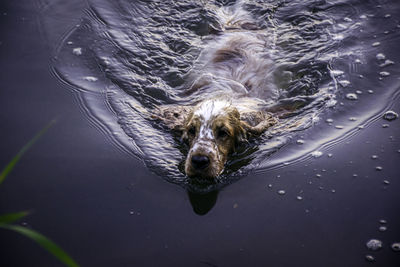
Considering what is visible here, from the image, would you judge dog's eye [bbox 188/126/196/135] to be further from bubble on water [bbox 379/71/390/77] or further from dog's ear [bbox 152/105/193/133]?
bubble on water [bbox 379/71/390/77]

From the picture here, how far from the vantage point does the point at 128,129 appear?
5824mm

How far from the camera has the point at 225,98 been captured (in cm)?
650

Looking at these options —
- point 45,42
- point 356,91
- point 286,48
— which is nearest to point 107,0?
point 45,42

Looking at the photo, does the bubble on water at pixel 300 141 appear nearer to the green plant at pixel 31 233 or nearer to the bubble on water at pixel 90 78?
the bubble on water at pixel 90 78

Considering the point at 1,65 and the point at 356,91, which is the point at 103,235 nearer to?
the point at 1,65

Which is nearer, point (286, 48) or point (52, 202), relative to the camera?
point (52, 202)

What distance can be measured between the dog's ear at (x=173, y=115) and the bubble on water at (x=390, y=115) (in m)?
2.41

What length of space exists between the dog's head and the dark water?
20cm

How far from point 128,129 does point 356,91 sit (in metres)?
3.15

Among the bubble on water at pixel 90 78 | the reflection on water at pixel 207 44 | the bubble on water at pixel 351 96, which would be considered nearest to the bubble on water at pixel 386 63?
the reflection on water at pixel 207 44

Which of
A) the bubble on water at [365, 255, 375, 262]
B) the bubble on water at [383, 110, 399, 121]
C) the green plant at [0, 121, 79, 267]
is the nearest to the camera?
the green plant at [0, 121, 79, 267]

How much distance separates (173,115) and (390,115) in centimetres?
272

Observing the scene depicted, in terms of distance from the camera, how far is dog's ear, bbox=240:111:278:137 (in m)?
5.91

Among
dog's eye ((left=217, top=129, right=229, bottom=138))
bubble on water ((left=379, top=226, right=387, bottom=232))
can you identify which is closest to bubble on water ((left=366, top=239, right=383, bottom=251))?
bubble on water ((left=379, top=226, right=387, bottom=232))
